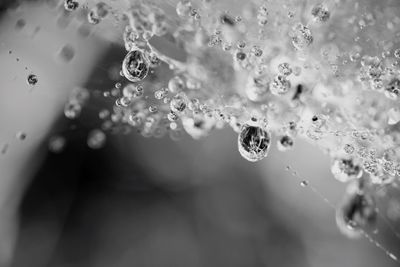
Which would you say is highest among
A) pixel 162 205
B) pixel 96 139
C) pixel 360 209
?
pixel 360 209

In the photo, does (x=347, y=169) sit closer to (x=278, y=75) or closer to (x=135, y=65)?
(x=278, y=75)

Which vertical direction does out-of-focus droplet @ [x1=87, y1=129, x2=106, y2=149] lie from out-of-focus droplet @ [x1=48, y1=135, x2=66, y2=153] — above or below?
above

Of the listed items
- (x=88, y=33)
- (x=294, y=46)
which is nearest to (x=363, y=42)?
(x=294, y=46)

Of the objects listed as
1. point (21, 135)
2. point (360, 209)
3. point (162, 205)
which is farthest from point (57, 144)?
point (360, 209)

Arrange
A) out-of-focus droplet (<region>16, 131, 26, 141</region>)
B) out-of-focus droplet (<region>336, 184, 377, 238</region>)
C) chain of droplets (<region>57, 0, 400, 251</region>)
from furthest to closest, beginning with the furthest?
1. out-of-focus droplet (<region>16, 131, 26, 141</region>)
2. out-of-focus droplet (<region>336, 184, 377, 238</region>)
3. chain of droplets (<region>57, 0, 400, 251</region>)

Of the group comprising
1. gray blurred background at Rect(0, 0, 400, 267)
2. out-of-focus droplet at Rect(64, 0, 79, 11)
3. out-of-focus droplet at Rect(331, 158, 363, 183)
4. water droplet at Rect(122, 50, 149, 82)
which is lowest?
gray blurred background at Rect(0, 0, 400, 267)

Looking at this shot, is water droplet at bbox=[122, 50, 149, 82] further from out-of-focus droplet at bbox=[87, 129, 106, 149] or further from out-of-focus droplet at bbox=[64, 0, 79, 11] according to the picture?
out-of-focus droplet at bbox=[87, 129, 106, 149]

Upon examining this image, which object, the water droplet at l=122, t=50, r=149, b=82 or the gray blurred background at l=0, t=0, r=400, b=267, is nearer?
the water droplet at l=122, t=50, r=149, b=82

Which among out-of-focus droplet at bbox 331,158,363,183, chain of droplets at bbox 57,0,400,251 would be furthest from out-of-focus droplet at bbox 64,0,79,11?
out-of-focus droplet at bbox 331,158,363,183

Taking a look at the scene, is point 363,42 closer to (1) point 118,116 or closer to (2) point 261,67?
(2) point 261,67
